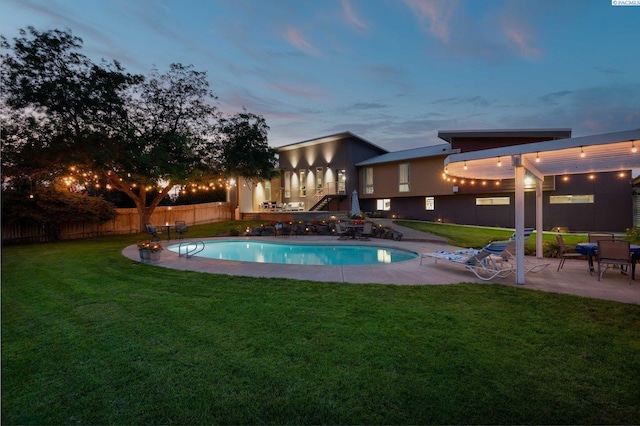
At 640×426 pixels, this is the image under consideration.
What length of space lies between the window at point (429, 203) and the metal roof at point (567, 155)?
12.5 m

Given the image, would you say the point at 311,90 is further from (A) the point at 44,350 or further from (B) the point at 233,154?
(A) the point at 44,350

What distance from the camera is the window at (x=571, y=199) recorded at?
1792 cm

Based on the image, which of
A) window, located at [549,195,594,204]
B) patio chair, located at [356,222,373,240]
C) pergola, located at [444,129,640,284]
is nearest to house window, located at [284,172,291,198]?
patio chair, located at [356,222,373,240]

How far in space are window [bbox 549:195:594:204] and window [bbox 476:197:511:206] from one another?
231cm

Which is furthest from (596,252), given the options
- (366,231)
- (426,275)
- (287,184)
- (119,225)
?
(287,184)

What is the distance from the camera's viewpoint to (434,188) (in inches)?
854

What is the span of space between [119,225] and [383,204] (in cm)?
1863

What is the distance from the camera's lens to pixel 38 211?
50.0 ft

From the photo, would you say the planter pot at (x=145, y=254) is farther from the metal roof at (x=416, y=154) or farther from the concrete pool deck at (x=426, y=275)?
the metal roof at (x=416, y=154)

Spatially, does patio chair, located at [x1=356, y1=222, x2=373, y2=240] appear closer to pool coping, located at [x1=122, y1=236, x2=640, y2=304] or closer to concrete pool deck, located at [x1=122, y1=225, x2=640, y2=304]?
concrete pool deck, located at [x1=122, y1=225, x2=640, y2=304]

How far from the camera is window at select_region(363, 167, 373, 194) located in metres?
25.2

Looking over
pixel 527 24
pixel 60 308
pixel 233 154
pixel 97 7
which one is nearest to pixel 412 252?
pixel 527 24

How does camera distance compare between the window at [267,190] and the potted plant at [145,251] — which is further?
the window at [267,190]

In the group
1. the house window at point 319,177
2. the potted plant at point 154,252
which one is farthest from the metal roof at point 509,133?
the potted plant at point 154,252
